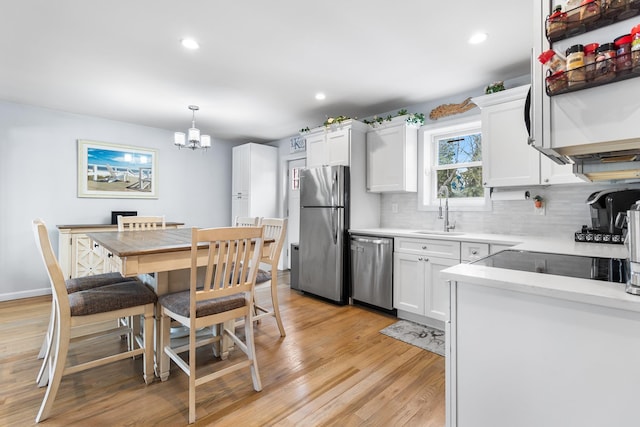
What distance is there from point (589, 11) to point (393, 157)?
2.68 meters

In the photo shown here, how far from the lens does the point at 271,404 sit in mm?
1762

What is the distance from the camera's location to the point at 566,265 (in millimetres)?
1316

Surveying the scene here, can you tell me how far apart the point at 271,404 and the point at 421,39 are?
2683mm

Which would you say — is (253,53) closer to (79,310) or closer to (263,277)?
(263,277)

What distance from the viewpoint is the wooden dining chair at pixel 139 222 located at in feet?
10.8

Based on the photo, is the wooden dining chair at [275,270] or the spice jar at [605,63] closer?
the spice jar at [605,63]

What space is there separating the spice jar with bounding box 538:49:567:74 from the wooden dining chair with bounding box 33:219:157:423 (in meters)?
2.24

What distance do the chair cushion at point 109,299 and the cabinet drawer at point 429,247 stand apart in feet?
7.20

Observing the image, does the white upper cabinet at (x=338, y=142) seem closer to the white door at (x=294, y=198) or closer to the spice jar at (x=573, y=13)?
the white door at (x=294, y=198)

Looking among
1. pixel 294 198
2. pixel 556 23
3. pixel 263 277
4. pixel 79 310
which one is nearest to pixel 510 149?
pixel 556 23

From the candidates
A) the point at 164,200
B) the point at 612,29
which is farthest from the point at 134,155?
the point at 612,29

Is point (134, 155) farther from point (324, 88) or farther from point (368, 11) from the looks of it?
point (368, 11)

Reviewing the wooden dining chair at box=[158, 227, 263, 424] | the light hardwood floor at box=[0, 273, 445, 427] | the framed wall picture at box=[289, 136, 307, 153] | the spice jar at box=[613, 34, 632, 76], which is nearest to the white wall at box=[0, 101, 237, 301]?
the light hardwood floor at box=[0, 273, 445, 427]

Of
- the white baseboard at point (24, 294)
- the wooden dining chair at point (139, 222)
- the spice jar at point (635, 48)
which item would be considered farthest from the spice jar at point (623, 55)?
the white baseboard at point (24, 294)
